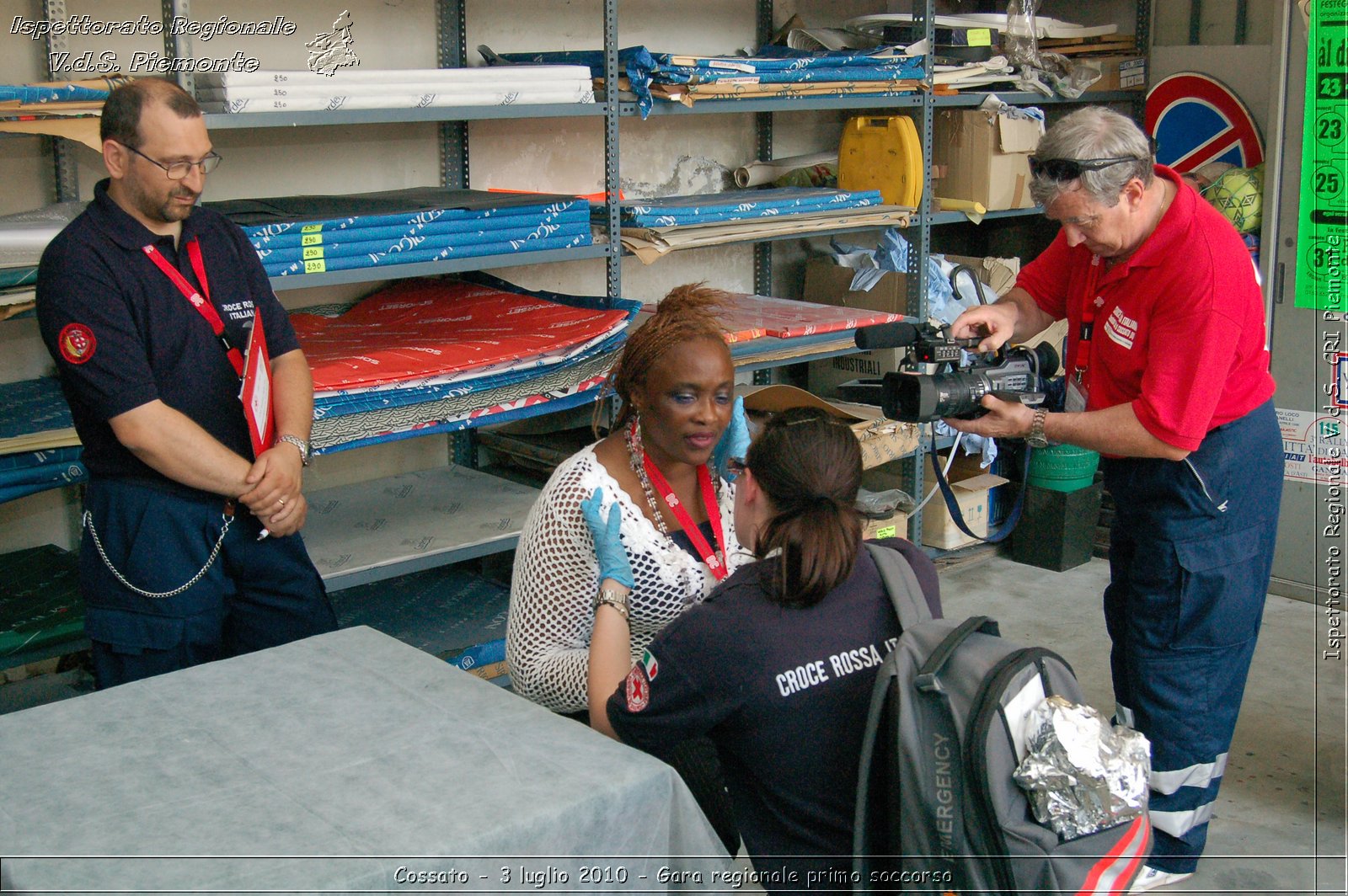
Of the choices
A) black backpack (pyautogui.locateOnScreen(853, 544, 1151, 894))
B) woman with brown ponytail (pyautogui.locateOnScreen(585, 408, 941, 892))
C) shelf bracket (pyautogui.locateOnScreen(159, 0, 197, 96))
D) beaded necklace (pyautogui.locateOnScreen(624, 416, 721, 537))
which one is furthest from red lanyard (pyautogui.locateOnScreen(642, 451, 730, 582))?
shelf bracket (pyautogui.locateOnScreen(159, 0, 197, 96))

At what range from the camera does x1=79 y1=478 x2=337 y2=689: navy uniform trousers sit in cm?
226

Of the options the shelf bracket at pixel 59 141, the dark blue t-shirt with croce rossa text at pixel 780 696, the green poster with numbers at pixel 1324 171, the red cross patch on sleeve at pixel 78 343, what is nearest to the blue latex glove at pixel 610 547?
the dark blue t-shirt with croce rossa text at pixel 780 696

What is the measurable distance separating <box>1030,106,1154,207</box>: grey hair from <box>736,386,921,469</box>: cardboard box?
154 cm

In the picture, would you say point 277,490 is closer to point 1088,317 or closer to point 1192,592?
point 1088,317

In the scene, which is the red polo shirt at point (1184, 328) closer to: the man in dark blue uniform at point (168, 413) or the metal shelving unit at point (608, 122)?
the metal shelving unit at point (608, 122)

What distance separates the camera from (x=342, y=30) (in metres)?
3.42

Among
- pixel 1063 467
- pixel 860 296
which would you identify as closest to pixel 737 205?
pixel 860 296

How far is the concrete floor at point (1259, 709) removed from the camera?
2.79 metres

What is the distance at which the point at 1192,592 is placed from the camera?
2453 mm

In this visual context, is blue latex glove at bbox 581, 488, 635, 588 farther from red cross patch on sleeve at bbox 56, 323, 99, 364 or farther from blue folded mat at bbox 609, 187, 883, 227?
blue folded mat at bbox 609, 187, 883, 227

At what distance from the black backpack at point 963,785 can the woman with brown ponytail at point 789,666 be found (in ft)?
0.29

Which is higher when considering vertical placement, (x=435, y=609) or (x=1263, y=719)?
(x=435, y=609)

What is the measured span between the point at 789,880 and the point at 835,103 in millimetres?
2787

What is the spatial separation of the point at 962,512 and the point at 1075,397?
198 cm
